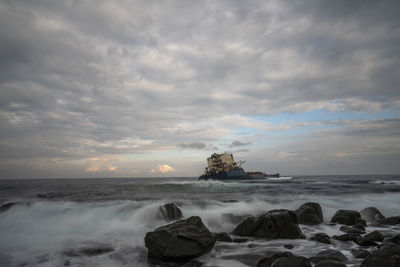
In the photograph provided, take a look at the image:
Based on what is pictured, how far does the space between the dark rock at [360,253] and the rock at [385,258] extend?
5.35 ft

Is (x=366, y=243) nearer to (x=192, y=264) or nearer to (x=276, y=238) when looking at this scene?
(x=276, y=238)

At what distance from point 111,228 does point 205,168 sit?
76.5m

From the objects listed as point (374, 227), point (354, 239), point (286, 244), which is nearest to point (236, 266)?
point (286, 244)

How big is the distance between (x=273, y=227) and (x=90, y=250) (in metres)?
7.15

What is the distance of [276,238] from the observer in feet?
31.2

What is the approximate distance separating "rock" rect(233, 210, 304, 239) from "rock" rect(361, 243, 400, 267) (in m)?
4.15

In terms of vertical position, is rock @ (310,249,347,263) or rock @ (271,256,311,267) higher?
rock @ (271,256,311,267)

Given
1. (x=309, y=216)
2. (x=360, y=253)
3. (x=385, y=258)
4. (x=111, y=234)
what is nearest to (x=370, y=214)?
(x=309, y=216)

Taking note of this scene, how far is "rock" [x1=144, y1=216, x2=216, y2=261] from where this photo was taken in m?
7.28

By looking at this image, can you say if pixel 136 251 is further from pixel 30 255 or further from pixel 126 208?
pixel 126 208

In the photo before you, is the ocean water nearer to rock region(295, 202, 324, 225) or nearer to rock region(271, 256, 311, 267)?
rock region(295, 202, 324, 225)

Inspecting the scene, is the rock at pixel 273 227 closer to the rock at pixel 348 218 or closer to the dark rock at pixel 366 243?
the dark rock at pixel 366 243

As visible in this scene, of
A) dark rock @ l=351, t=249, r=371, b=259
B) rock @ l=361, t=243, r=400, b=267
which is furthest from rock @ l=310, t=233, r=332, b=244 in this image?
rock @ l=361, t=243, r=400, b=267

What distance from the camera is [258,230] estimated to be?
395 inches
